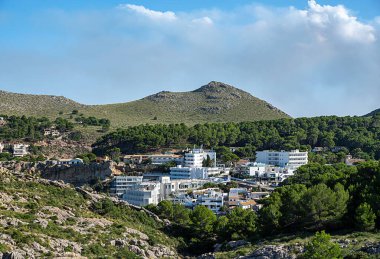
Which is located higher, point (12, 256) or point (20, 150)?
point (20, 150)

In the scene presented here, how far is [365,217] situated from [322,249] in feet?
22.4

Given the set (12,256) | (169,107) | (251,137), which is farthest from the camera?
(169,107)

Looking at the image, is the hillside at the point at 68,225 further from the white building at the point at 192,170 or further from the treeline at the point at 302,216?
the white building at the point at 192,170

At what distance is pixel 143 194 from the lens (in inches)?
2518

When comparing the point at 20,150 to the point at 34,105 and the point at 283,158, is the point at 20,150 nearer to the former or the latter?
Result: the point at 283,158

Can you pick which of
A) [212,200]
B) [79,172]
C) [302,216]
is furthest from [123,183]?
[302,216]

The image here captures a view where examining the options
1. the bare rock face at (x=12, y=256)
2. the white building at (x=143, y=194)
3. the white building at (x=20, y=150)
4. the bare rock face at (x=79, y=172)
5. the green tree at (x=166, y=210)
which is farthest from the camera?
the white building at (x=20, y=150)

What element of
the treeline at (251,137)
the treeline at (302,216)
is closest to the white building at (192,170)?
the treeline at (251,137)

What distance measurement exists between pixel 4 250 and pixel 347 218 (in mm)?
21124

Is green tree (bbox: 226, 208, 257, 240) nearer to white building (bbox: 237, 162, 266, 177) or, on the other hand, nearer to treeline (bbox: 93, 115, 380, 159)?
white building (bbox: 237, 162, 266, 177)

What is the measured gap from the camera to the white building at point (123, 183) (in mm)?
71750

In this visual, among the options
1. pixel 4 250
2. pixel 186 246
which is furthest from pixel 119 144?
pixel 4 250

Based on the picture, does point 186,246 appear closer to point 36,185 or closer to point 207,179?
point 36,185

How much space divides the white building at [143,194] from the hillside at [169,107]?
49774 millimetres
